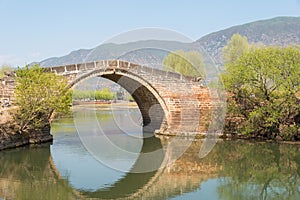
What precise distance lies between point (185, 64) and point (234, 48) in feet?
55.3

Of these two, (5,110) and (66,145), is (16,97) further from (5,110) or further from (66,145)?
(66,145)

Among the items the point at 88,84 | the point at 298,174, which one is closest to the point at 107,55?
the point at 88,84

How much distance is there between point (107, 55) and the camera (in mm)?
16875

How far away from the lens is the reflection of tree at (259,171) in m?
9.27

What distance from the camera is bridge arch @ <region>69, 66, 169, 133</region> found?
1769 centimetres

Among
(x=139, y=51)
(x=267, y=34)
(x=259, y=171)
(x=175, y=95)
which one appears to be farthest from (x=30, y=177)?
(x=267, y=34)

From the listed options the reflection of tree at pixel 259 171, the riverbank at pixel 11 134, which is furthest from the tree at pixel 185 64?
the riverbank at pixel 11 134

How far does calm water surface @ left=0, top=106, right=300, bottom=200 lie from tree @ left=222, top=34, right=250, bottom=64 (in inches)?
795

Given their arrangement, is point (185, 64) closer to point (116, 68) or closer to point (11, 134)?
point (116, 68)

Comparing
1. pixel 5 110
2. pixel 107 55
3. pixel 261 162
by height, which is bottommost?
pixel 261 162

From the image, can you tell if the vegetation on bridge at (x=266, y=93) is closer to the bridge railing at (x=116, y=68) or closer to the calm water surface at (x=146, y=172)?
the calm water surface at (x=146, y=172)

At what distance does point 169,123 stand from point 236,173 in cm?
821

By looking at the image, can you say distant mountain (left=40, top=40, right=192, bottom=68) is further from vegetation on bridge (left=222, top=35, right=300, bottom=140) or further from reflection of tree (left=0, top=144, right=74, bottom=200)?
reflection of tree (left=0, top=144, right=74, bottom=200)

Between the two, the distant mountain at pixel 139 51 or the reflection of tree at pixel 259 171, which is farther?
the distant mountain at pixel 139 51
